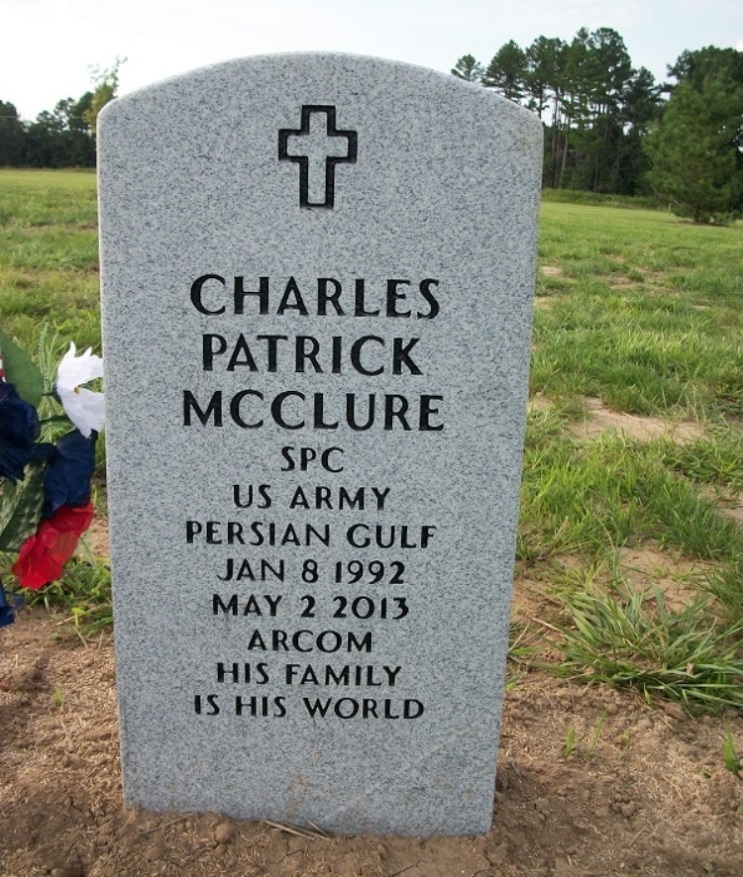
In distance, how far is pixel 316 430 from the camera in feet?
6.04

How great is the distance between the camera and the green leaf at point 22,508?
81.2 inches

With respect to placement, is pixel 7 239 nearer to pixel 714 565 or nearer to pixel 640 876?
pixel 714 565

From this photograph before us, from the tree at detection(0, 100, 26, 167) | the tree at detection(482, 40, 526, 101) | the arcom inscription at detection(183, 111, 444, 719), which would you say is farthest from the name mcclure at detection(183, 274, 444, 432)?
the tree at detection(482, 40, 526, 101)

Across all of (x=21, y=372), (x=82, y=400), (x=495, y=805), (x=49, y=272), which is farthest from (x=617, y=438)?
(x=49, y=272)

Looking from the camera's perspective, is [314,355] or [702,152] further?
[702,152]

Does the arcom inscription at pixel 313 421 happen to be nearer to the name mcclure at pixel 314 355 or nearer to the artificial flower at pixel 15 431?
the name mcclure at pixel 314 355

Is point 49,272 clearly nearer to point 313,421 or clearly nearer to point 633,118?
point 313,421

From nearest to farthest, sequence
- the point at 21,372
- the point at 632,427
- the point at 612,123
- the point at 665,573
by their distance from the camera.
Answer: the point at 21,372 → the point at 665,573 → the point at 632,427 → the point at 612,123

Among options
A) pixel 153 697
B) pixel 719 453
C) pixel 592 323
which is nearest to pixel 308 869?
pixel 153 697

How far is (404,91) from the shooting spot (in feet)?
5.46

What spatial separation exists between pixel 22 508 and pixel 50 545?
103mm

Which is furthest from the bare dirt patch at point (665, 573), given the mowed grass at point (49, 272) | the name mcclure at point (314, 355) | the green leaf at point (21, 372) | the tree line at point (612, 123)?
the tree line at point (612, 123)

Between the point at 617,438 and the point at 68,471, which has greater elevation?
the point at 68,471

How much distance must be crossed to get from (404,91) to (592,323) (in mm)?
5491
